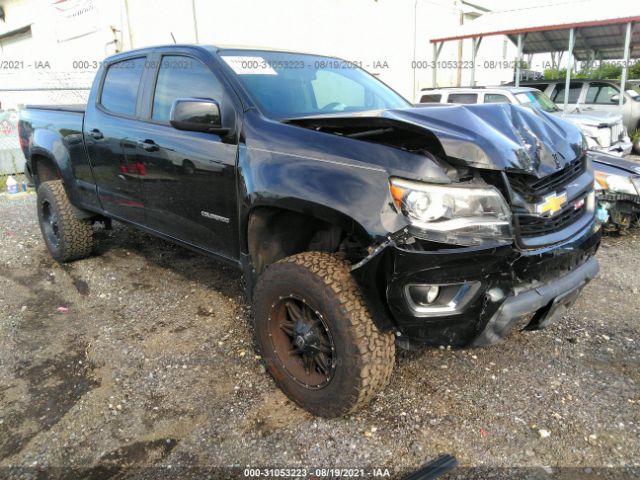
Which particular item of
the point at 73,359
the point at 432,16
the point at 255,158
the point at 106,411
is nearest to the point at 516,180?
the point at 255,158

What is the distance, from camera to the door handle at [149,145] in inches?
129

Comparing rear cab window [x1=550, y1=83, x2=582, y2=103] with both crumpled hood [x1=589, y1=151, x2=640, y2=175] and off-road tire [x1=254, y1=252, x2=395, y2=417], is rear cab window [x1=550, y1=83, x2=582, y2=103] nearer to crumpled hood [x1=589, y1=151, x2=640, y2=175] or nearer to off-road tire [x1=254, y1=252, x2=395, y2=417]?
crumpled hood [x1=589, y1=151, x2=640, y2=175]

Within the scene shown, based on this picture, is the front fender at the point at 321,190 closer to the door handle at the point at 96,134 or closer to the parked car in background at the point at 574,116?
the door handle at the point at 96,134

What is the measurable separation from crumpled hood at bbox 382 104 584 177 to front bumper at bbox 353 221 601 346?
364mm

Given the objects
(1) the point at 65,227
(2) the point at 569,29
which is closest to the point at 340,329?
(1) the point at 65,227

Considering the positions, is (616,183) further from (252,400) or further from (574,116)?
(574,116)

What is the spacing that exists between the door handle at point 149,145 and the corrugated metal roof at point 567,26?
12432 mm

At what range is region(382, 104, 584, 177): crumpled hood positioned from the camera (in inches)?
80.3

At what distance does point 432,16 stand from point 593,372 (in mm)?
17214

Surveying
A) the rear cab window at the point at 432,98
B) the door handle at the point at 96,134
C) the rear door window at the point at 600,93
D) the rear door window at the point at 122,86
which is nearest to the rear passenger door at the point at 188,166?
the rear door window at the point at 122,86

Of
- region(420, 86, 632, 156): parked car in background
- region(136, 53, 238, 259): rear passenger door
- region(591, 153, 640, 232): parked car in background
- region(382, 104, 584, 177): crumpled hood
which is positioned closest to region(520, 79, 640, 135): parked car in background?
region(420, 86, 632, 156): parked car in background

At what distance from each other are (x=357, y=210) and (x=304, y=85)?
4.63ft

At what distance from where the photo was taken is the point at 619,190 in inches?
187

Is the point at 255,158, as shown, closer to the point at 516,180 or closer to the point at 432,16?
the point at 516,180
